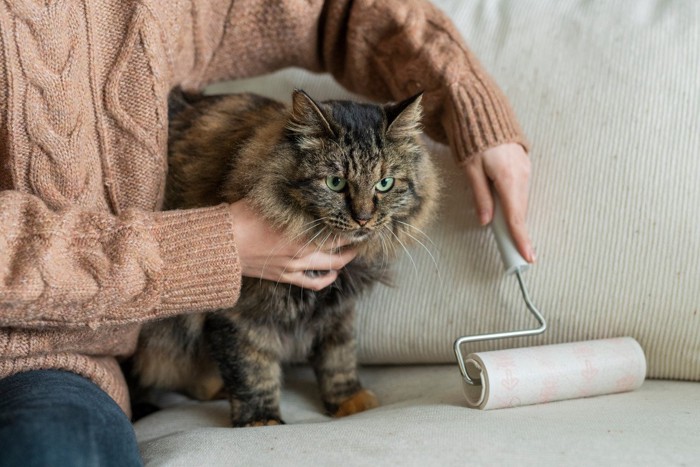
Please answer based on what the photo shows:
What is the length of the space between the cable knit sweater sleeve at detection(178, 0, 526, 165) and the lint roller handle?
0.14 metres

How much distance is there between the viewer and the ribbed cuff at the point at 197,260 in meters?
1.14

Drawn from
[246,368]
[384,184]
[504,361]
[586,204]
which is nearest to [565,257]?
[586,204]

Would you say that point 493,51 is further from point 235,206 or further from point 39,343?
point 39,343

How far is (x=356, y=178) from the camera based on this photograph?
118 cm

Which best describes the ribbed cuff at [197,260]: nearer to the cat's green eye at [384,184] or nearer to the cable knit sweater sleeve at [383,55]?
the cat's green eye at [384,184]

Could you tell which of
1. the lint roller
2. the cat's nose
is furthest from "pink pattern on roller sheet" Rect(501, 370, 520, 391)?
the cat's nose

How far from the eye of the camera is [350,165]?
1180mm

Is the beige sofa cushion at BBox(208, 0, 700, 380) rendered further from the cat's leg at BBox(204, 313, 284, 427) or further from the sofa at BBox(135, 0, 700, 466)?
the cat's leg at BBox(204, 313, 284, 427)

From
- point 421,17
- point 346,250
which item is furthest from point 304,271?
point 421,17

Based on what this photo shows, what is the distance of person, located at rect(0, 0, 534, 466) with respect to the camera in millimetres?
1024

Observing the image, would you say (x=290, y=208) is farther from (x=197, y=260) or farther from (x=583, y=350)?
(x=583, y=350)

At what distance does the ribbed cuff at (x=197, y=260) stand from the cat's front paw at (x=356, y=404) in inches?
16.1

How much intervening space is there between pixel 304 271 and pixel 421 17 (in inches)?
25.3

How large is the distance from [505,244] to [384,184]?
1.13ft
